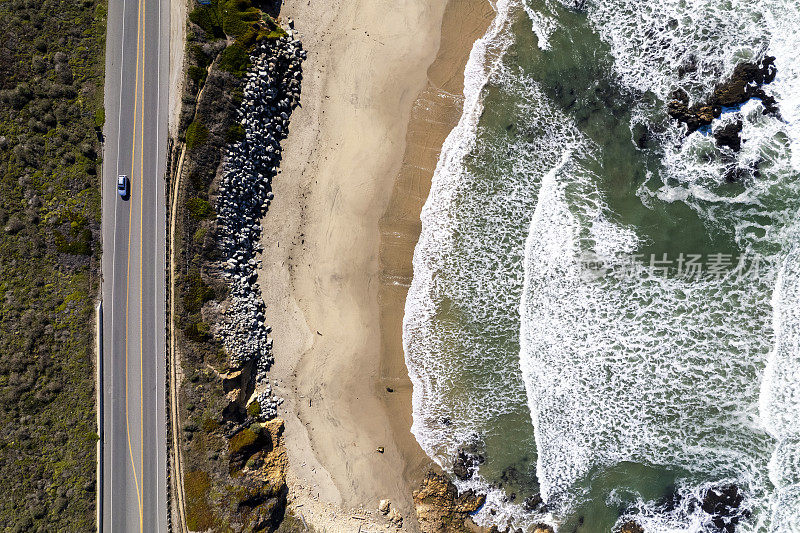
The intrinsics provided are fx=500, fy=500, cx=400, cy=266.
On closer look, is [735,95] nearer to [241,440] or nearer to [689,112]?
[689,112]

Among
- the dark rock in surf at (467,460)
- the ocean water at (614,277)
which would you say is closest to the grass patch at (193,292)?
the ocean water at (614,277)

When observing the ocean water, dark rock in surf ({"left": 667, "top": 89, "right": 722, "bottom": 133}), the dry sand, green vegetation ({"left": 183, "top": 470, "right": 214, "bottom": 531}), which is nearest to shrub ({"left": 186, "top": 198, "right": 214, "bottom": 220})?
the dry sand

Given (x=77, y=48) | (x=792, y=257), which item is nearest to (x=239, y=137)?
(x=77, y=48)

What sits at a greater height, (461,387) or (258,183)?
(258,183)

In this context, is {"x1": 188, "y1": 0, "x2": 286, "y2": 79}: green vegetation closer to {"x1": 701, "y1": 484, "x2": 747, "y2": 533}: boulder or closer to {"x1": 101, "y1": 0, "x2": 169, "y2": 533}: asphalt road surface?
{"x1": 101, "y1": 0, "x2": 169, "y2": 533}: asphalt road surface

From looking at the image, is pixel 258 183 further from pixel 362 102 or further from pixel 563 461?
pixel 563 461

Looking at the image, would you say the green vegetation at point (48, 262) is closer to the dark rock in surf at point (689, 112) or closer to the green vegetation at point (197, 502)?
the green vegetation at point (197, 502)
